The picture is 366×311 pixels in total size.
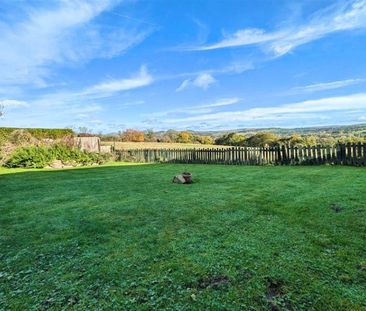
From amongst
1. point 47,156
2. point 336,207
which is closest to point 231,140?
point 47,156

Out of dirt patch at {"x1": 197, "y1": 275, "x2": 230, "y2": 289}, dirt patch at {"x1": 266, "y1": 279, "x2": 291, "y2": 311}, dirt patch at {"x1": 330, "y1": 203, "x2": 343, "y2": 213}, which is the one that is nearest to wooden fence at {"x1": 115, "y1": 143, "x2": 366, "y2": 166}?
dirt patch at {"x1": 330, "y1": 203, "x2": 343, "y2": 213}

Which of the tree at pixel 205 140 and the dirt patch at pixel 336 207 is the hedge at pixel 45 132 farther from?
the dirt patch at pixel 336 207

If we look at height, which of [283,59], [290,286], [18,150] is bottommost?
[290,286]

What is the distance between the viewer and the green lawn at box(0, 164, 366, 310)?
2244mm

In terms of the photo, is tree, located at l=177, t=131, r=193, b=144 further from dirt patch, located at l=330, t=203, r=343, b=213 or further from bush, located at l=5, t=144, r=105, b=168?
dirt patch, located at l=330, t=203, r=343, b=213

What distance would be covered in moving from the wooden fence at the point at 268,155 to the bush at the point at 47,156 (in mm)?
3291

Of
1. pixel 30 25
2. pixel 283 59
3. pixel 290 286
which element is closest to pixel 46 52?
pixel 30 25

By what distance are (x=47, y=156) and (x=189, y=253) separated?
48.1ft

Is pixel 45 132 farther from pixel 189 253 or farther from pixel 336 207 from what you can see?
pixel 336 207

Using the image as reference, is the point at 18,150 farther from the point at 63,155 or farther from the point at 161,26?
the point at 161,26

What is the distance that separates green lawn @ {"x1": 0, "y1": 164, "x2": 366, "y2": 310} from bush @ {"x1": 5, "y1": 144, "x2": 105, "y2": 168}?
406 inches

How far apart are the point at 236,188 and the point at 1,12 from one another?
11682mm

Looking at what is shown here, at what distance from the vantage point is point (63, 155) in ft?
53.2

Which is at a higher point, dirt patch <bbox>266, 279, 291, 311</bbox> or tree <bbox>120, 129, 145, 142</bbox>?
tree <bbox>120, 129, 145, 142</bbox>
